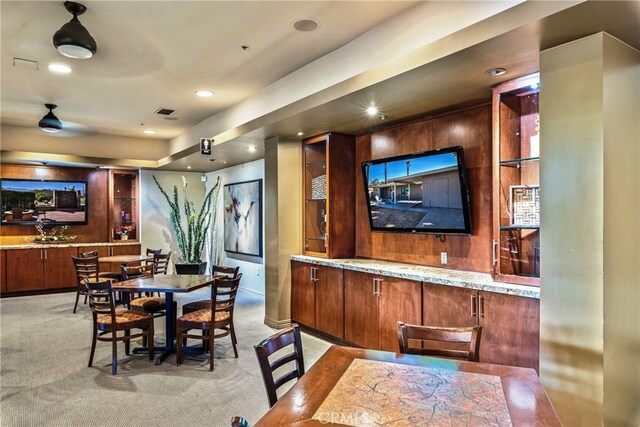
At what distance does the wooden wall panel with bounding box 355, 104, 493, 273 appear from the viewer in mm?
3611

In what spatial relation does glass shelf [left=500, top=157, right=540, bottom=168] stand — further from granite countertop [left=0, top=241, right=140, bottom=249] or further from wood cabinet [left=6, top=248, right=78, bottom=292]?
wood cabinet [left=6, top=248, right=78, bottom=292]

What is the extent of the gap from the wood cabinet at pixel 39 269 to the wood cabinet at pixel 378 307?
6.13 meters

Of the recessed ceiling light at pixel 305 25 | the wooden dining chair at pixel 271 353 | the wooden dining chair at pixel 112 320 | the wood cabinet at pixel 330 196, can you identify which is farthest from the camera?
the wood cabinet at pixel 330 196

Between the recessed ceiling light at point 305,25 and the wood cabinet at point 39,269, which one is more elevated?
the recessed ceiling light at point 305,25

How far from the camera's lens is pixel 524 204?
9.87ft

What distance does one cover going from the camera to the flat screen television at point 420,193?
3.64 m

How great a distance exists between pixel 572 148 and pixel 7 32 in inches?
173

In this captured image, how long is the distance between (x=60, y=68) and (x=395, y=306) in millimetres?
4240

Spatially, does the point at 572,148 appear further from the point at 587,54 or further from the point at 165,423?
the point at 165,423

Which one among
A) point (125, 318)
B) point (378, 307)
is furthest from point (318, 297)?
point (125, 318)

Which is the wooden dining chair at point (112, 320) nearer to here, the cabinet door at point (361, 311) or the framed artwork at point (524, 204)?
the cabinet door at point (361, 311)

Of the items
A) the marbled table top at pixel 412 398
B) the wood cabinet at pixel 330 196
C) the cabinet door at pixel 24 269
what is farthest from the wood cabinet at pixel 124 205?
the marbled table top at pixel 412 398

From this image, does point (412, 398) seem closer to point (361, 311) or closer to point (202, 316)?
point (361, 311)

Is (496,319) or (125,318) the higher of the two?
(496,319)
